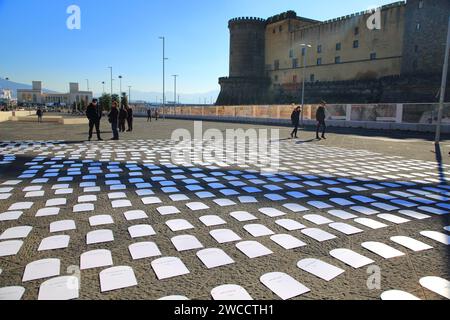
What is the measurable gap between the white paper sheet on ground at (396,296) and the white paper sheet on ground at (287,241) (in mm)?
1116

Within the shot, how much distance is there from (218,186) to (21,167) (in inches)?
209

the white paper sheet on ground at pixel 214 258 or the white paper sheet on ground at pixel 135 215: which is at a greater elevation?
the white paper sheet on ground at pixel 135 215

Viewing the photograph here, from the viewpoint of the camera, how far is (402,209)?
5191mm

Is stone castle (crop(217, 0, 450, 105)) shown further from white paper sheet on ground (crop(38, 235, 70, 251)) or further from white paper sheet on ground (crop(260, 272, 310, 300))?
white paper sheet on ground (crop(260, 272, 310, 300))

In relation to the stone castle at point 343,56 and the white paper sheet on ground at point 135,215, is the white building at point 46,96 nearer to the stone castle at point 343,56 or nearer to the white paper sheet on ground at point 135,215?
the stone castle at point 343,56

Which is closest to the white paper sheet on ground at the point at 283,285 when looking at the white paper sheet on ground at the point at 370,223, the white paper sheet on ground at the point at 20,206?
the white paper sheet on ground at the point at 370,223

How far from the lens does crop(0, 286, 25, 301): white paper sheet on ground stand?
8.71 feet

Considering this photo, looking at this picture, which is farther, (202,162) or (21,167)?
(202,162)

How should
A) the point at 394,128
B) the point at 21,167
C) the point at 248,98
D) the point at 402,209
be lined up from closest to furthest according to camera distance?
the point at 402,209, the point at 21,167, the point at 394,128, the point at 248,98

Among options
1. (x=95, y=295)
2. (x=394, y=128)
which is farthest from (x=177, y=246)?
(x=394, y=128)

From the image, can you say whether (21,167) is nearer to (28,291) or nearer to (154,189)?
(154,189)

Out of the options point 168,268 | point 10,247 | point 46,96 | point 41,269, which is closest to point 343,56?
point 168,268

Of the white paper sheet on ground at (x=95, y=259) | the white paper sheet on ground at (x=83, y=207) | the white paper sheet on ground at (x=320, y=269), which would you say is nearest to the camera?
the white paper sheet on ground at (x=320, y=269)

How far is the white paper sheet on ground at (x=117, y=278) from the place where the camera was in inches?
113
